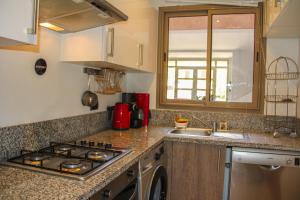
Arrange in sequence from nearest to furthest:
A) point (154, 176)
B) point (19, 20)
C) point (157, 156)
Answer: point (19, 20) → point (154, 176) → point (157, 156)

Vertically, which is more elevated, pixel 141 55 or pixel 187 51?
pixel 187 51

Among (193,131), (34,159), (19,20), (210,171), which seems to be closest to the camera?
(19,20)

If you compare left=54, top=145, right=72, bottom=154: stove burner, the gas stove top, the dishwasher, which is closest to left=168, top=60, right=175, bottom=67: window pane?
the dishwasher

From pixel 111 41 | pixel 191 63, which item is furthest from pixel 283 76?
pixel 111 41

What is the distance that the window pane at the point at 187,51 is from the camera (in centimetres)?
281

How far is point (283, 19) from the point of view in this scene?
1893 mm

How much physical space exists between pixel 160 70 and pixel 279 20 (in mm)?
1303

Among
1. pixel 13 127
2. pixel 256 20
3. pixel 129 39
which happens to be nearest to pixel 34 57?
pixel 13 127

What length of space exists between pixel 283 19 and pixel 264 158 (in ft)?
3.40

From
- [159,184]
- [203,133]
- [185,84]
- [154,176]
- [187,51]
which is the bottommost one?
[159,184]

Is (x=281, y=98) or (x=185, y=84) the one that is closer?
(x=281, y=98)

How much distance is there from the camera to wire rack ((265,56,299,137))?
8.08 ft

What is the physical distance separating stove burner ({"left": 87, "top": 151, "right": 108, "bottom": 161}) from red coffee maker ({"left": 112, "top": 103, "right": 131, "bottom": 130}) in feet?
2.77

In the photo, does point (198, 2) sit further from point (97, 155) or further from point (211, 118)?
point (97, 155)
